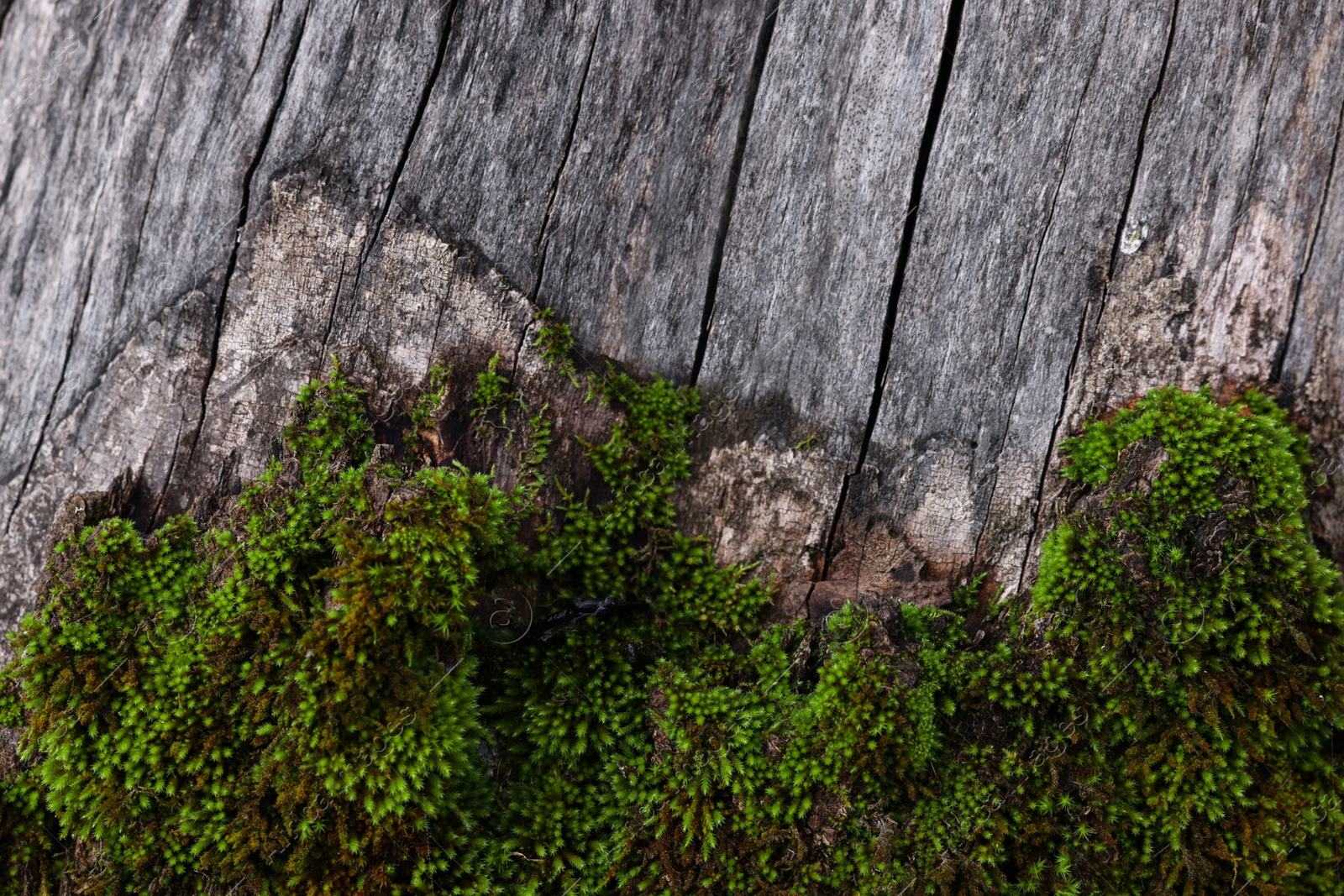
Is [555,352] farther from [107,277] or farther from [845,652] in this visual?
[107,277]

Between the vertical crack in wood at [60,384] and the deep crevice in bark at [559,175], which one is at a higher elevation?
the deep crevice in bark at [559,175]

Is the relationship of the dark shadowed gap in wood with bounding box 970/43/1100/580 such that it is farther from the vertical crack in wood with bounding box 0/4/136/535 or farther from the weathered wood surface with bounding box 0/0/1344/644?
the vertical crack in wood with bounding box 0/4/136/535

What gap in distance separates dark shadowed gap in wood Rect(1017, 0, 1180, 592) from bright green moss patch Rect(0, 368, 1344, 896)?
4.0 inches

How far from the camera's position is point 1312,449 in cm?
263

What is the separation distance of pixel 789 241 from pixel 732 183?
0.31 m

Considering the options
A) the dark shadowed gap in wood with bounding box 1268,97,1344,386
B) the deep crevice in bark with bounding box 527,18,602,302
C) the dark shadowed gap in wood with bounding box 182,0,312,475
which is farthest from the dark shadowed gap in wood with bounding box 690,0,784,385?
the dark shadowed gap in wood with bounding box 1268,97,1344,386

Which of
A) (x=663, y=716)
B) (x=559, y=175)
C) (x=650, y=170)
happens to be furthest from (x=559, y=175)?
(x=663, y=716)

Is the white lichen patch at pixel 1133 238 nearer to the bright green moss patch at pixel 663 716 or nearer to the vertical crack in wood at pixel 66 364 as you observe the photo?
the bright green moss patch at pixel 663 716

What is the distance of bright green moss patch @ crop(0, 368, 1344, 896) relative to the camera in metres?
2.33

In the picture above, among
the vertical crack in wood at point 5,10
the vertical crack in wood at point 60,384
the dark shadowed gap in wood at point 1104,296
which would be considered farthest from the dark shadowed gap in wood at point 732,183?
the vertical crack in wood at point 5,10

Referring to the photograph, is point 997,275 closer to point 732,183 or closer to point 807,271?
point 807,271

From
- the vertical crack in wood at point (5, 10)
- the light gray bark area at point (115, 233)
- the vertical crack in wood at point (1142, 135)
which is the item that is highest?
the vertical crack in wood at point (1142, 135)

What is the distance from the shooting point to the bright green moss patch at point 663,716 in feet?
7.64

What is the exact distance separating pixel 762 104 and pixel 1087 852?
2846mm
